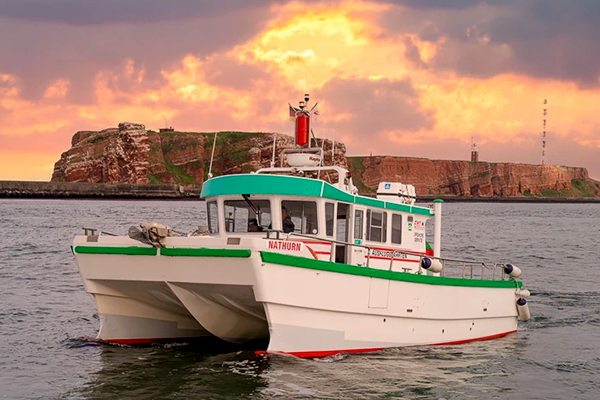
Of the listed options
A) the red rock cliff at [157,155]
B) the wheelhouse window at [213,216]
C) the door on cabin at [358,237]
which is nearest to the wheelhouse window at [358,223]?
the door on cabin at [358,237]

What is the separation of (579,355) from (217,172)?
6873 inches

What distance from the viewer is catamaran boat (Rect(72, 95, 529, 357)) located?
40.5 ft

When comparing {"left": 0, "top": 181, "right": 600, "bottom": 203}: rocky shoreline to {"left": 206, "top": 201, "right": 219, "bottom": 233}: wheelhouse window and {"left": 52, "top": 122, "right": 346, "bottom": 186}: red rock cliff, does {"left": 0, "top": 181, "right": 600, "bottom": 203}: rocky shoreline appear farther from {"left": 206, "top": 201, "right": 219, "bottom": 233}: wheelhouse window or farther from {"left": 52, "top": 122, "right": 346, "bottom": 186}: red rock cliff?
{"left": 206, "top": 201, "right": 219, "bottom": 233}: wheelhouse window

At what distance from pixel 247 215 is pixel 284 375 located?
3043mm

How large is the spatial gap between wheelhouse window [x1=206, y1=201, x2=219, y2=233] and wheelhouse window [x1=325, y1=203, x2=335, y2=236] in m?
2.03

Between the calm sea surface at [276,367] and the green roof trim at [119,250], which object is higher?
the green roof trim at [119,250]

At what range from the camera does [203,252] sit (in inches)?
481

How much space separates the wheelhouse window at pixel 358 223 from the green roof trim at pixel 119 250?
13.2 ft

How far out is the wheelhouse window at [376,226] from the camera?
15133 mm

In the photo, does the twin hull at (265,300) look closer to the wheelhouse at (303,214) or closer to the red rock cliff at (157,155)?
the wheelhouse at (303,214)

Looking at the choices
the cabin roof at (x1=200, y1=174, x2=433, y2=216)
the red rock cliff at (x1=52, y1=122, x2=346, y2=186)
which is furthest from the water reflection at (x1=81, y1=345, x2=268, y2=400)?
the red rock cliff at (x1=52, y1=122, x2=346, y2=186)

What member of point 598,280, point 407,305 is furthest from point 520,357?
point 598,280

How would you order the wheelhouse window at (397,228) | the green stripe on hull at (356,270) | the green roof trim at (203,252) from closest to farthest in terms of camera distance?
the green roof trim at (203,252), the green stripe on hull at (356,270), the wheelhouse window at (397,228)

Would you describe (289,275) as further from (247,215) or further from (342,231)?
(342,231)
